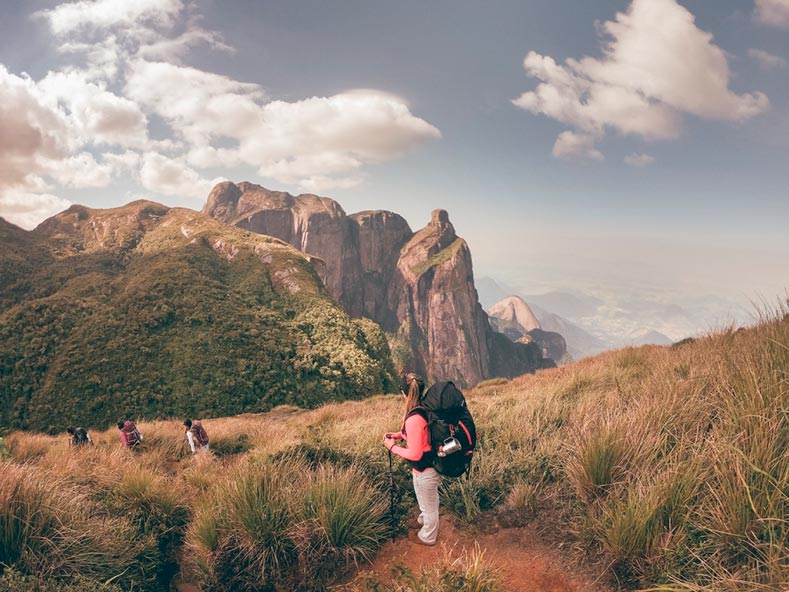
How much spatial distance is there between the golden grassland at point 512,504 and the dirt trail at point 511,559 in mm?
186

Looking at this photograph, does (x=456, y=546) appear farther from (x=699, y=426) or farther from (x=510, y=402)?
(x=510, y=402)

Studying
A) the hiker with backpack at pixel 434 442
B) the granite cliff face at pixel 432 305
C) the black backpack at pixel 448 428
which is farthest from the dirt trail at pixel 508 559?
the granite cliff face at pixel 432 305

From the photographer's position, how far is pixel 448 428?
403cm

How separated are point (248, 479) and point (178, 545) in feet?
4.61

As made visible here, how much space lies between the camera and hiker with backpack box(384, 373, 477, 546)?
158 inches

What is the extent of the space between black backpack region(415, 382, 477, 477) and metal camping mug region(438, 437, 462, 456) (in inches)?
0.9

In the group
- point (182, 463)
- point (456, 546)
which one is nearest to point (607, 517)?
point (456, 546)

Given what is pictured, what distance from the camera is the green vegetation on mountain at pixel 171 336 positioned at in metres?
45.8

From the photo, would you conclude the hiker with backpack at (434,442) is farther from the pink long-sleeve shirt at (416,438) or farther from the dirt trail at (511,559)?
the dirt trail at (511,559)

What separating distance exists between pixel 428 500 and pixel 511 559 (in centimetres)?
97

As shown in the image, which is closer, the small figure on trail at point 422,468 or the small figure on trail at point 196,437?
the small figure on trail at point 422,468

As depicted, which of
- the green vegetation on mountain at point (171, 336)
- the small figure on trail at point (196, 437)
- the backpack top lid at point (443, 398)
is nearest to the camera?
the backpack top lid at point (443, 398)

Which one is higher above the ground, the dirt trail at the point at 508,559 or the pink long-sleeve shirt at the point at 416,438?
the pink long-sleeve shirt at the point at 416,438

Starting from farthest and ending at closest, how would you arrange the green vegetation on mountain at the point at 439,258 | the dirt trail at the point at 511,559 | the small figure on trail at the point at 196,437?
the green vegetation on mountain at the point at 439,258
the small figure on trail at the point at 196,437
the dirt trail at the point at 511,559
